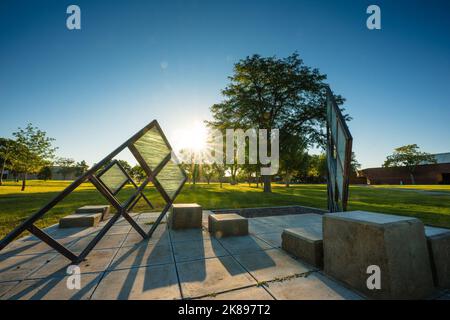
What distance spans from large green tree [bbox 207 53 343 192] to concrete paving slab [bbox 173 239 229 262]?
19.2 m

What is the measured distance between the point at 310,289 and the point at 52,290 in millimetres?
3788

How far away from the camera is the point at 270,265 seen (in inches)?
145

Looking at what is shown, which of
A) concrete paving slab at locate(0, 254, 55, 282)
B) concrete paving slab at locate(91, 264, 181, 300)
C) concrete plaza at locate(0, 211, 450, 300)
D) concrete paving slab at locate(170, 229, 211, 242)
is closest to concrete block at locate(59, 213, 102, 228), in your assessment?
concrete plaza at locate(0, 211, 450, 300)

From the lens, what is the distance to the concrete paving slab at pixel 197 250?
417 cm

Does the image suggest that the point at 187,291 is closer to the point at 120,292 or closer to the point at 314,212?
the point at 120,292

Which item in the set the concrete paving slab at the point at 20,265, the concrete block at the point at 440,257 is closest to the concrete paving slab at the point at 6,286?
the concrete paving slab at the point at 20,265

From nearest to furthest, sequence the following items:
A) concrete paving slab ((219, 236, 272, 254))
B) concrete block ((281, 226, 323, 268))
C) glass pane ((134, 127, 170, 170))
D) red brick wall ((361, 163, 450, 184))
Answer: concrete block ((281, 226, 323, 268)), concrete paving slab ((219, 236, 272, 254)), glass pane ((134, 127, 170, 170)), red brick wall ((361, 163, 450, 184))

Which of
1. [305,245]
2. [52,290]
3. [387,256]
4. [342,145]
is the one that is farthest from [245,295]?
[342,145]

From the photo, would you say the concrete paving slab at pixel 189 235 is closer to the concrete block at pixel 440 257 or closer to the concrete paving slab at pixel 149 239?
the concrete paving slab at pixel 149 239

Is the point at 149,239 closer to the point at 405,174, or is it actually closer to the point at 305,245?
the point at 305,245

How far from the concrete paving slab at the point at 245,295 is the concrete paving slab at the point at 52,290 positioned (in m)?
1.79

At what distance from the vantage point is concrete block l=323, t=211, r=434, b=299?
2457 mm

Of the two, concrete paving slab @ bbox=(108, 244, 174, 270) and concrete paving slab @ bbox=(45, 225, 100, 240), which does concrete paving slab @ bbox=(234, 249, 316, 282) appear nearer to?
concrete paving slab @ bbox=(108, 244, 174, 270)

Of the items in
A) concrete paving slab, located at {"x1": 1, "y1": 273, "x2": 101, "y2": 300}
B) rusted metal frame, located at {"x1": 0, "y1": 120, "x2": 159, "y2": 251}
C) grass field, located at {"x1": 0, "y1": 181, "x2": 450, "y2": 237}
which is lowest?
grass field, located at {"x1": 0, "y1": 181, "x2": 450, "y2": 237}
